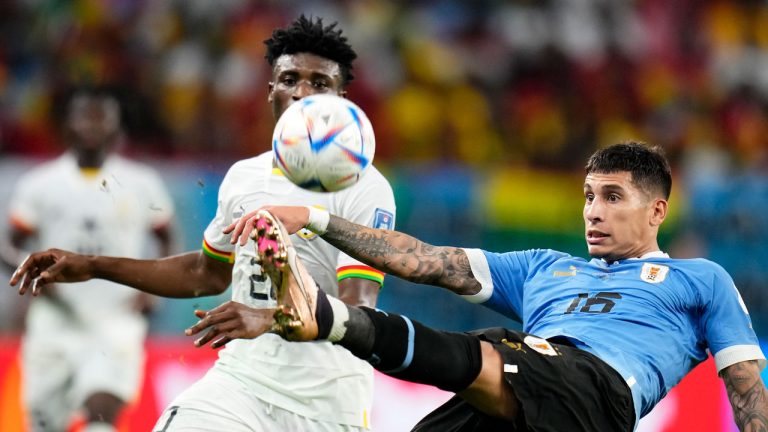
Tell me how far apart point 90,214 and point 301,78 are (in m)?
4.18

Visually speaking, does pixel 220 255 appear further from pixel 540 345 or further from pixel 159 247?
pixel 159 247

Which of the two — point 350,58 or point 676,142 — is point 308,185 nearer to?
point 350,58

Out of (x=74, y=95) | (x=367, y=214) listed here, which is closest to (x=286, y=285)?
(x=367, y=214)

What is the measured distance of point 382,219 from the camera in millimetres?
4699

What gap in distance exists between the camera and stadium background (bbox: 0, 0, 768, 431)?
884 centimetres

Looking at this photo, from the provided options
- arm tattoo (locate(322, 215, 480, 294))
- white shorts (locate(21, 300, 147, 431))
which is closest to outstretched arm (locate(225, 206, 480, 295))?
arm tattoo (locate(322, 215, 480, 294))

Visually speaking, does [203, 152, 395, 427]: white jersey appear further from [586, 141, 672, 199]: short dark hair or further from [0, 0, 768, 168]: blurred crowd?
[0, 0, 768, 168]: blurred crowd

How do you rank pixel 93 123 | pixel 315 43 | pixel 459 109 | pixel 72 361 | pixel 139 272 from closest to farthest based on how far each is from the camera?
pixel 139 272 < pixel 315 43 < pixel 72 361 < pixel 93 123 < pixel 459 109

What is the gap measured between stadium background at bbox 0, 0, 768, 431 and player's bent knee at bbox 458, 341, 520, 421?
140 inches

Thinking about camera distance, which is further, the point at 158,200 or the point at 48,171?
the point at 48,171

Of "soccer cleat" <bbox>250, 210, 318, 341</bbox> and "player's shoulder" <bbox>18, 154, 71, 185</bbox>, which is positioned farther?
"player's shoulder" <bbox>18, 154, 71, 185</bbox>

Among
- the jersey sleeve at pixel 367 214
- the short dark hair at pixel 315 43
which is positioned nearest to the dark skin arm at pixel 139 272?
the jersey sleeve at pixel 367 214

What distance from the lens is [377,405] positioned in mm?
7523

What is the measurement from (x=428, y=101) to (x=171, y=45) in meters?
2.55
